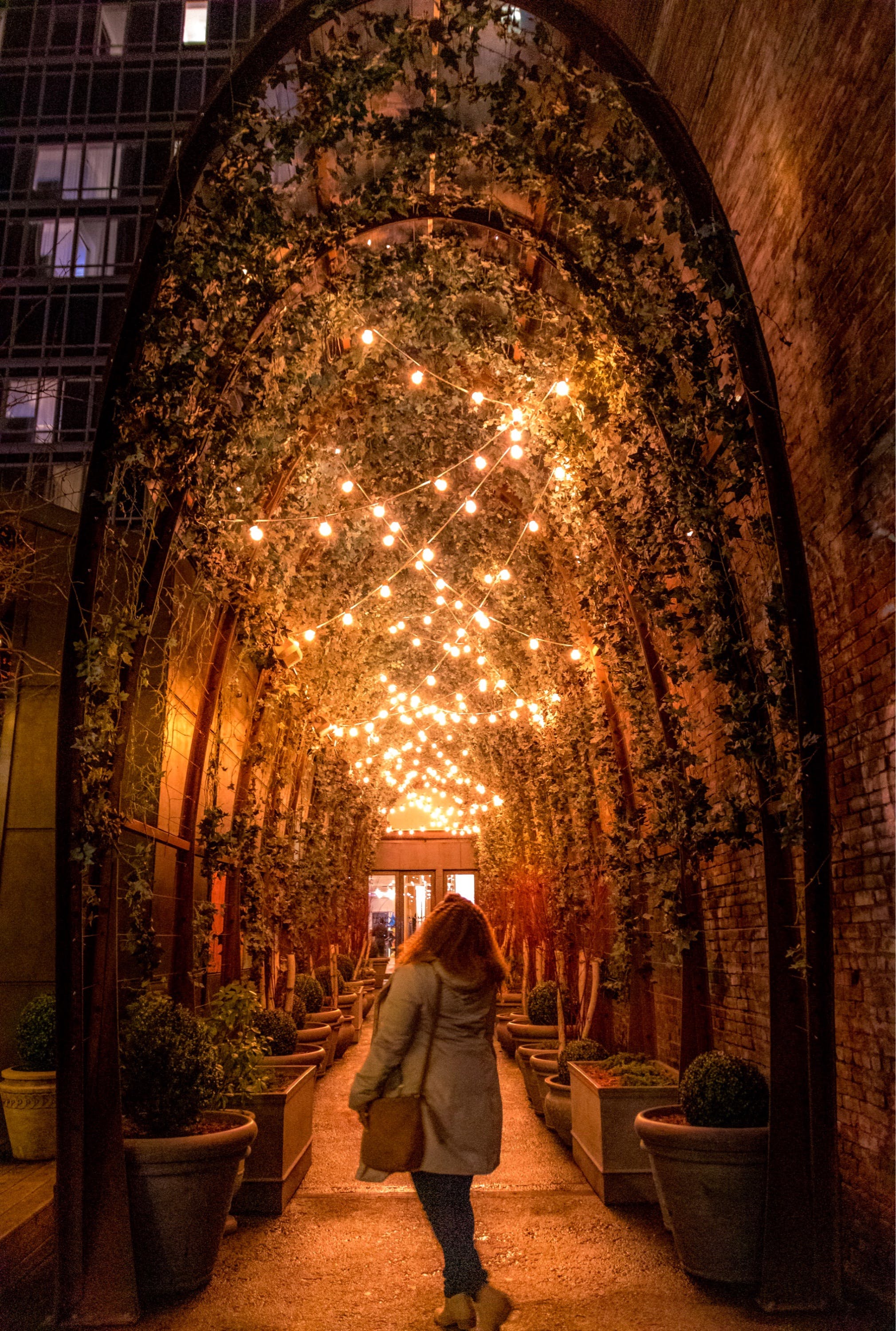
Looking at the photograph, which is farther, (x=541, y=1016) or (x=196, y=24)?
(x=196, y=24)

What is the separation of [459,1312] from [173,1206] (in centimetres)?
148

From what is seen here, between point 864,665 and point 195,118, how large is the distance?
402 cm

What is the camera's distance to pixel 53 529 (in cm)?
786

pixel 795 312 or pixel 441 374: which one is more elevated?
pixel 441 374

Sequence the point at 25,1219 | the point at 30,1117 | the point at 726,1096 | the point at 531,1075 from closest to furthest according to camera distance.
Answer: the point at 726,1096 < the point at 25,1219 < the point at 30,1117 < the point at 531,1075

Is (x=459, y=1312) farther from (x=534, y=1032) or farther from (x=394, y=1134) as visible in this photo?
(x=534, y=1032)

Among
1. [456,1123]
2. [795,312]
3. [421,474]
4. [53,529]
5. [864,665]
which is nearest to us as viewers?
[456,1123]

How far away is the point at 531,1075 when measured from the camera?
9539 millimetres

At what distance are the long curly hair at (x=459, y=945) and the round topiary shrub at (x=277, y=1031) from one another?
4.60 m

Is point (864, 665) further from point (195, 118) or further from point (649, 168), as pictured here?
point (195, 118)

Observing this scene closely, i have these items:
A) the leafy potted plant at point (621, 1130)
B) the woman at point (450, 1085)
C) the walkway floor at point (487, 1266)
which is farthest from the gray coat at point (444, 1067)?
the leafy potted plant at point (621, 1130)

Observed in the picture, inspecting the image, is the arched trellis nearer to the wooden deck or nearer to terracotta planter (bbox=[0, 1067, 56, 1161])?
the wooden deck

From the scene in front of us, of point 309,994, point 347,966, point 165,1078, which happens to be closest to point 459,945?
point 165,1078

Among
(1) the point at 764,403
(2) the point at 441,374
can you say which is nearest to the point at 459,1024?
(1) the point at 764,403
